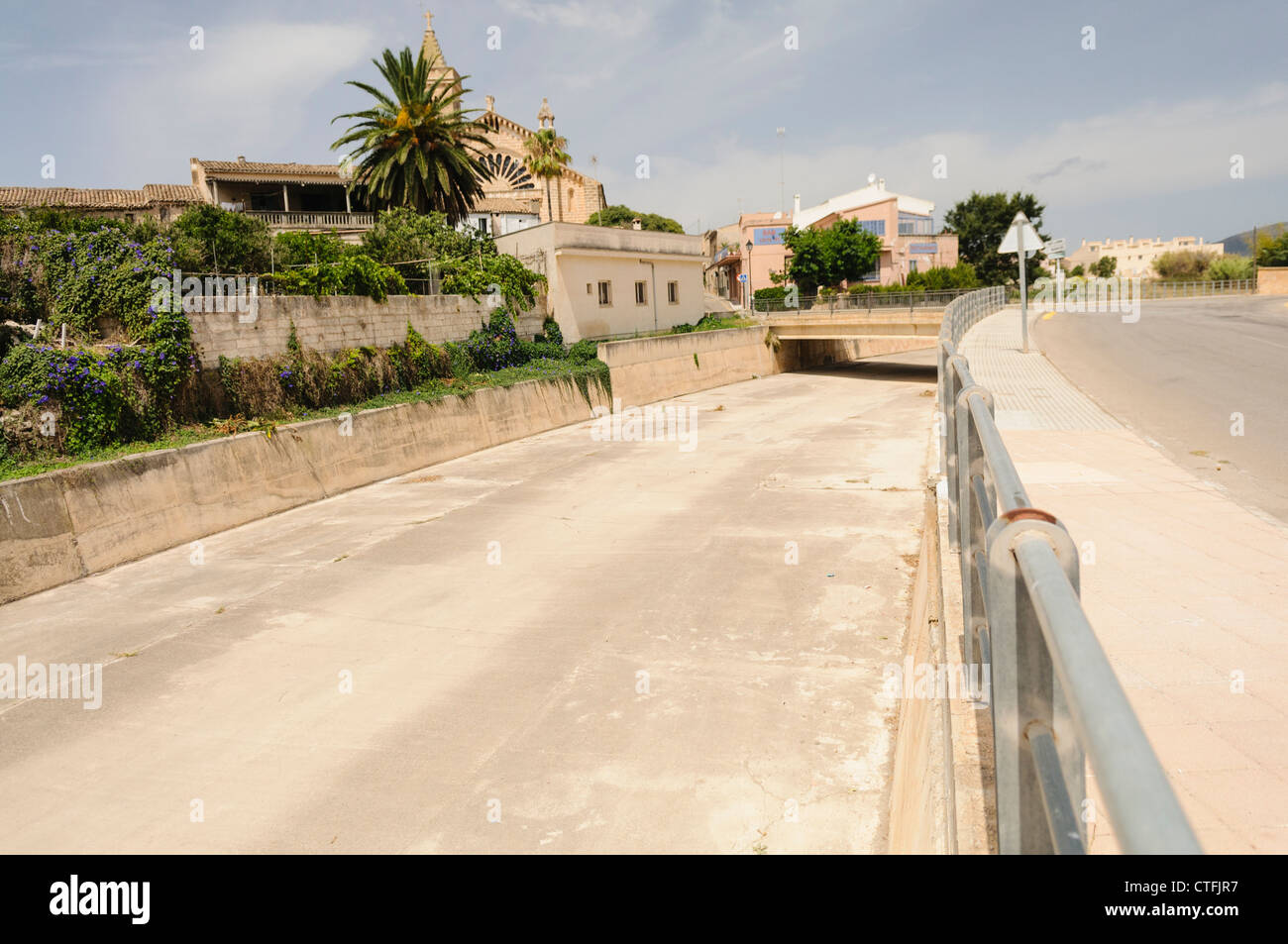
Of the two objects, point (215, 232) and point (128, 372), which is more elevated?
point (215, 232)

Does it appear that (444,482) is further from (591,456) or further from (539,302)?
(539,302)

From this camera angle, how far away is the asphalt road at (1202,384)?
32.4ft

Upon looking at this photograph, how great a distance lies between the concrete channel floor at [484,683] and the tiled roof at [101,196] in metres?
27.5

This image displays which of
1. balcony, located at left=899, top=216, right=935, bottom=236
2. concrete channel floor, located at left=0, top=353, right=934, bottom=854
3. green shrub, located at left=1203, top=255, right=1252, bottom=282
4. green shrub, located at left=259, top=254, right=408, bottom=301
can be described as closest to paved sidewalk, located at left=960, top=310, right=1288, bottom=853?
concrete channel floor, located at left=0, top=353, right=934, bottom=854

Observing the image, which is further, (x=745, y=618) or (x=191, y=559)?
(x=191, y=559)

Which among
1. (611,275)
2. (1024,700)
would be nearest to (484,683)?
(1024,700)

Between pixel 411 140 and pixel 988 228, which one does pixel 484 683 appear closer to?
pixel 411 140

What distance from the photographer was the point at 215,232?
912 inches

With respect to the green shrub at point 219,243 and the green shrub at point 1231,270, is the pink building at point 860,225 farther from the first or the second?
the green shrub at point 219,243

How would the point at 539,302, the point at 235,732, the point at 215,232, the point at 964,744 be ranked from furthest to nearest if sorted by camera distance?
the point at 539,302
the point at 215,232
the point at 235,732
the point at 964,744

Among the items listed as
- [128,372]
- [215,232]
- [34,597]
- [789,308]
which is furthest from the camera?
[789,308]

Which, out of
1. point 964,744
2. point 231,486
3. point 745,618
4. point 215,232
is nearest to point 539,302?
point 215,232

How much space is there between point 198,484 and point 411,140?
73.1 feet
